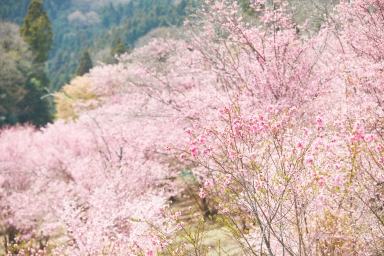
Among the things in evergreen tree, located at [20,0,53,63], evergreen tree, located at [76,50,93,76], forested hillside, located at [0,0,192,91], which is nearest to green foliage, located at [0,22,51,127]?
evergreen tree, located at [20,0,53,63]

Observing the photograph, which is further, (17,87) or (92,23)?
(92,23)

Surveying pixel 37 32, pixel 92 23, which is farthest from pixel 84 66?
pixel 92 23

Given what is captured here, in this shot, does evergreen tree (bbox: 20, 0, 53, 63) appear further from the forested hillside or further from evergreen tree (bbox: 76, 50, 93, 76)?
the forested hillside

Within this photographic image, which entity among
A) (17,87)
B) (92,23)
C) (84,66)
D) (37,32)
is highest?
(37,32)

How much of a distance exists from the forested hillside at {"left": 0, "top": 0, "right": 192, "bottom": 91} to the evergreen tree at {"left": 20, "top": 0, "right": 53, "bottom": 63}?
27.0 ft

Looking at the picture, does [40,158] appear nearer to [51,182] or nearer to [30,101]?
[51,182]

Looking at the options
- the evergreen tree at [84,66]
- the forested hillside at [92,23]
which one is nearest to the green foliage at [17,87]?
the evergreen tree at [84,66]

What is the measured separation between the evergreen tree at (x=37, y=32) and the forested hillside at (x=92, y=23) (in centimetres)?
823

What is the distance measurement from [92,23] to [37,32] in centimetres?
12677

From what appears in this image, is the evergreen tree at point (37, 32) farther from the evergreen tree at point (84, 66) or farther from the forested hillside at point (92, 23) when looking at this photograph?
the forested hillside at point (92, 23)

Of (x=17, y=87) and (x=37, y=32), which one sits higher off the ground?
(x=37, y=32)

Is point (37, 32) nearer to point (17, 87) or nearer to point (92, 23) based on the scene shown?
point (17, 87)

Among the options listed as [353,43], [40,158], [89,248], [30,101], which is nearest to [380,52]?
[353,43]

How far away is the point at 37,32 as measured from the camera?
40625mm
